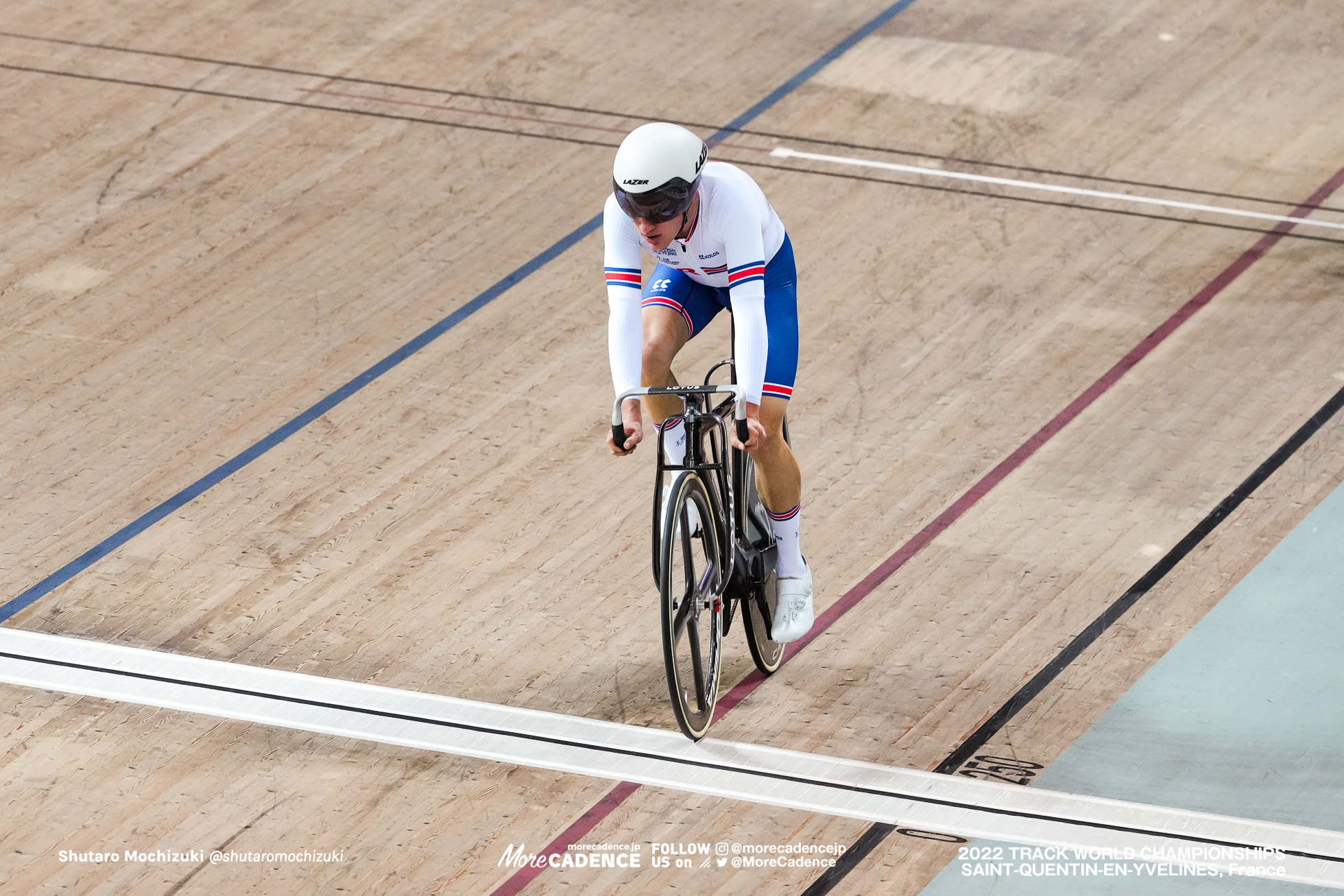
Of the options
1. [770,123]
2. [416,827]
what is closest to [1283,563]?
[416,827]

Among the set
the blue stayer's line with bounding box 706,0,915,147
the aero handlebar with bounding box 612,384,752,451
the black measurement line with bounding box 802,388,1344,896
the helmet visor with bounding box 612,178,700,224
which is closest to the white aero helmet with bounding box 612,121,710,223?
the helmet visor with bounding box 612,178,700,224

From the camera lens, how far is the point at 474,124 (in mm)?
7535

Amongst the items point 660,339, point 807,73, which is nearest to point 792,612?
point 660,339

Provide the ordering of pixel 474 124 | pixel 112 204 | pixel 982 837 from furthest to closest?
1. pixel 474 124
2. pixel 112 204
3. pixel 982 837

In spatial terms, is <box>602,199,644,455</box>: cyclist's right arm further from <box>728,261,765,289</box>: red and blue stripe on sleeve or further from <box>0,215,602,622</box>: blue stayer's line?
<box>0,215,602,622</box>: blue stayer's line

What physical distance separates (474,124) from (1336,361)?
146 inches

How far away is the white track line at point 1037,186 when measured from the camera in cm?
677

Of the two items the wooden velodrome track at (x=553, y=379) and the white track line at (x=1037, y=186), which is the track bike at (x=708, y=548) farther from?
the white track line at (x=1037, y=186)

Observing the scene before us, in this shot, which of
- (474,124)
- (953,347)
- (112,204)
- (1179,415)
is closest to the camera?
(1179,415)

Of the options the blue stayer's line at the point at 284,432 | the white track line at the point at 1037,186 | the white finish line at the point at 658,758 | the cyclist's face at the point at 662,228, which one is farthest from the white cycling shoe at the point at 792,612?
the white track line at the point at 1037,186

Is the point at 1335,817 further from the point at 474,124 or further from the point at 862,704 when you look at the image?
the point at 474,124

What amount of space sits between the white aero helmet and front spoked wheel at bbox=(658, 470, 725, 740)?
594mm

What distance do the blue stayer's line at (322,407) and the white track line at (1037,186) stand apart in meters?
0.44

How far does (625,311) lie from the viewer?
3938 millimetres
